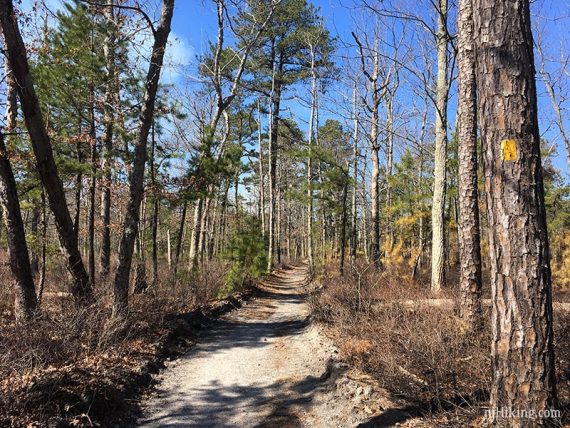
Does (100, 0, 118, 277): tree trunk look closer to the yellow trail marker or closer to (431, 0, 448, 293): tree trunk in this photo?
(431, 0, 448, 293): tree trunk

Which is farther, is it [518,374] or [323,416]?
[323,416]

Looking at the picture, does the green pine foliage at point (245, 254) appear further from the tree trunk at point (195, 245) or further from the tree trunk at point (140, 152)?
the tree trunk at point (140, 152)

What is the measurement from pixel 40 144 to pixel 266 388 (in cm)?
541

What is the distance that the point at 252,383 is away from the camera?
5.79 metres

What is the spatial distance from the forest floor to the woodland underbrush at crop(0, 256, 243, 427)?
385mm

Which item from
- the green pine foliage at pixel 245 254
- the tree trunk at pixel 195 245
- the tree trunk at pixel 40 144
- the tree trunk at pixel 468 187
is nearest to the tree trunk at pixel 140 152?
the tree trunk at pixel 40 144

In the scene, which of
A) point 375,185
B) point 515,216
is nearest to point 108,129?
point 375,185

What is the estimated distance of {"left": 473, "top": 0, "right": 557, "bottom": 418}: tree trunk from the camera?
9.31ft

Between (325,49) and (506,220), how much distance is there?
1967cm

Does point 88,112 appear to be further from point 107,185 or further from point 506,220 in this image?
point 506,220

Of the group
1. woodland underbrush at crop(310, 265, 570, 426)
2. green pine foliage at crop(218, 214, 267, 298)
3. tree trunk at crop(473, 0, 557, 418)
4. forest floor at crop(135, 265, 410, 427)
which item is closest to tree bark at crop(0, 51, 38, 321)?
forest floor at crop(135, 265, 410, 427)

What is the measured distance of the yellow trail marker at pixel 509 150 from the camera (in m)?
2.91

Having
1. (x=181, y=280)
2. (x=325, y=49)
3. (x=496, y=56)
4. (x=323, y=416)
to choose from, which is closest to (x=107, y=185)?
(x=181, y=280)

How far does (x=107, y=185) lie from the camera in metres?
11.1
